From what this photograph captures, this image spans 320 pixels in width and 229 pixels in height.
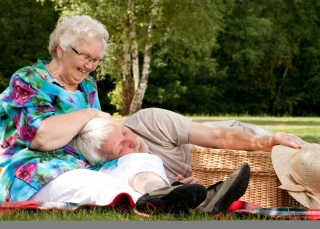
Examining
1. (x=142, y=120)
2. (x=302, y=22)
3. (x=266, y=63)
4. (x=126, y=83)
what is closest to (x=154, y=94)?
(x=126, y=83)

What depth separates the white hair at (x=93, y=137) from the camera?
371 centimetres

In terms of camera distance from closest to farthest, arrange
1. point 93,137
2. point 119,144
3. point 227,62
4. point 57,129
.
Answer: point 57,129 < point 93,137 < point 119,144 < point 227,62

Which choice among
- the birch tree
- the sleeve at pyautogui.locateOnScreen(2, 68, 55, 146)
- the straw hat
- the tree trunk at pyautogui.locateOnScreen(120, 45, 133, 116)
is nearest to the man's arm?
the straw hat

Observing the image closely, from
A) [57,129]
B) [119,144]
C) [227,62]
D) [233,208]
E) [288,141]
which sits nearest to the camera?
[233,208]

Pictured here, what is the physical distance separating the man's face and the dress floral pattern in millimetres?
152

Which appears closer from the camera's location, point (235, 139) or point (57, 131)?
point (57, 131)

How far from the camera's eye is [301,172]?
3773mm

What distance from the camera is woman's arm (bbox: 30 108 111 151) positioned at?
358 centimetres

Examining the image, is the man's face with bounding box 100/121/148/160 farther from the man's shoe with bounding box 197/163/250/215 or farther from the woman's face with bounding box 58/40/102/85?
the man's shoe with bounding box 197/163/250/215

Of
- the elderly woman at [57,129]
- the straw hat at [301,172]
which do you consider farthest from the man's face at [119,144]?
the straw hat at [301,172]

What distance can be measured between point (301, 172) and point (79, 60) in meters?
1.40

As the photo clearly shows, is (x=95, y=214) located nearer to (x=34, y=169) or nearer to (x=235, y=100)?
(x=34, y=169)

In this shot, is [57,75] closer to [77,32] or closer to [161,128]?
[77,32]

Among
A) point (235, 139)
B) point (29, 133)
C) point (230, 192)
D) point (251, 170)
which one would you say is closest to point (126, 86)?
point (235, 139)
